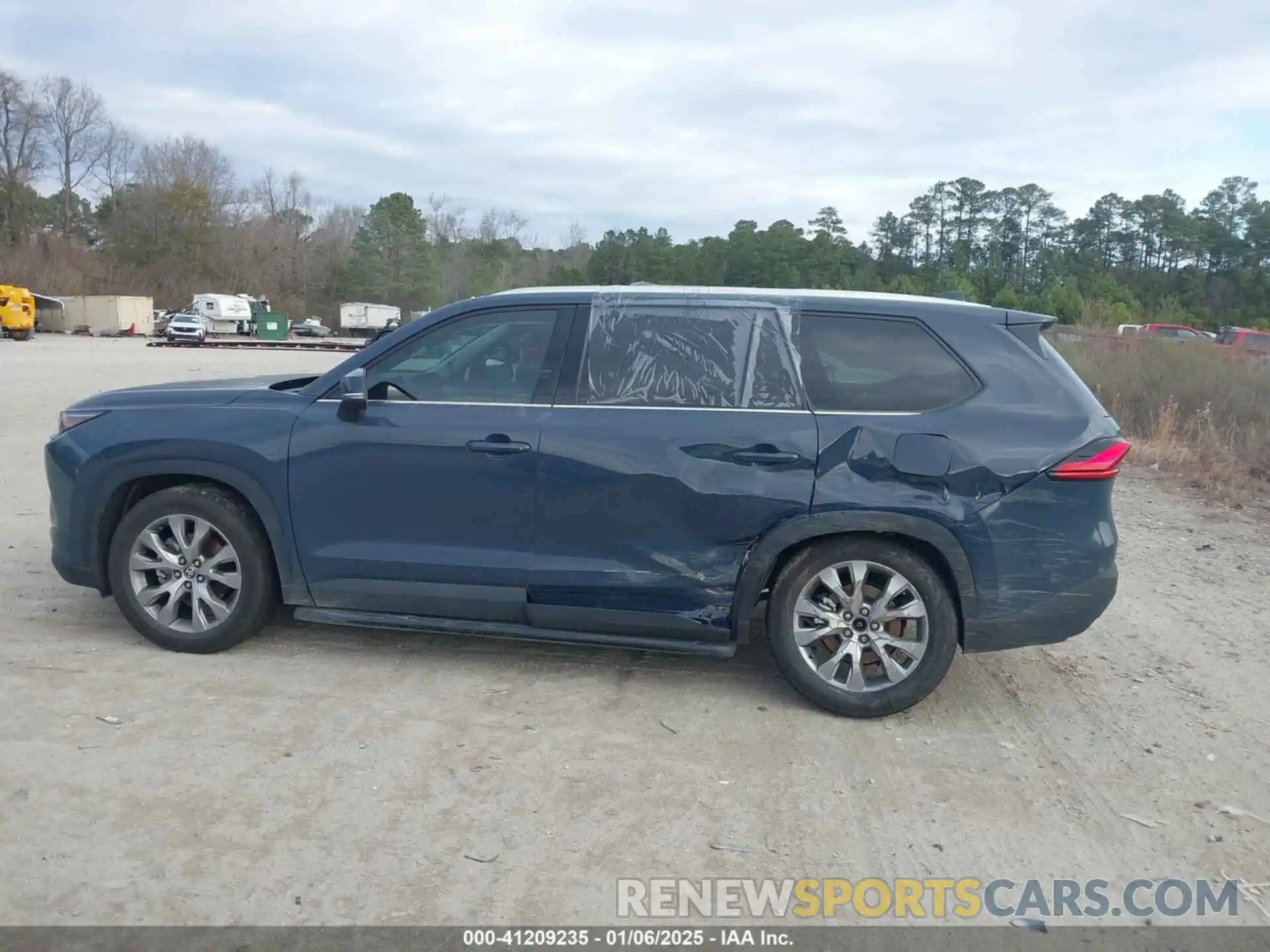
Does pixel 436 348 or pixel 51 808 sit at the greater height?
pixel 436 348

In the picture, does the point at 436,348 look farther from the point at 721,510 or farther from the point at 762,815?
the point at 762,815

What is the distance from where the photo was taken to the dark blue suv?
14.4 feet

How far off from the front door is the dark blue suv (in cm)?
1

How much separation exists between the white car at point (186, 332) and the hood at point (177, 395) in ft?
157

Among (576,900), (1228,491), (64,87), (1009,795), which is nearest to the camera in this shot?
(576,900)

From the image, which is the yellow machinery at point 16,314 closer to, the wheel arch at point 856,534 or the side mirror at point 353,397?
the side mirror at point 353,397

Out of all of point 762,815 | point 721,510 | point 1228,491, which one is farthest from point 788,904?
point 1228,491

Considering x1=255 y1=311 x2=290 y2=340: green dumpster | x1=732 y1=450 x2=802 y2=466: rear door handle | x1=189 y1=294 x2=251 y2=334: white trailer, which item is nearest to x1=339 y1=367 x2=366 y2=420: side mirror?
x1=732 y1=450 x2=802 y2=466: rear door handle

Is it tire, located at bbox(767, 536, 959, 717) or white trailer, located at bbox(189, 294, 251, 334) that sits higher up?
white trailer, located at bbox(189, 294, 251, 334)

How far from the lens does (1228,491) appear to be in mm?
10078

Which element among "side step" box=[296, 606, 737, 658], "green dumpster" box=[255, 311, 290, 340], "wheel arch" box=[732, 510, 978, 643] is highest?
"green dumpster" box=[255, 311, 290, 340]

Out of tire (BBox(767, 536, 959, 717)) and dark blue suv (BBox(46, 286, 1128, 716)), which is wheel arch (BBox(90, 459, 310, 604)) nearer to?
dark blue suv (BBox(46, 286, 1128, 716))

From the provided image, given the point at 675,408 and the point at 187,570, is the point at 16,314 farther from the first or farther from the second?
the point at 675,408

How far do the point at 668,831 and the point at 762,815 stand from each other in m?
0.36
